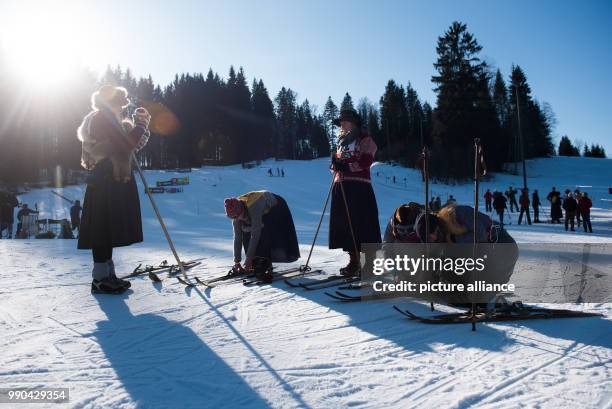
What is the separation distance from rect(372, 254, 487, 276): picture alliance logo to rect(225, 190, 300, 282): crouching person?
1.41m

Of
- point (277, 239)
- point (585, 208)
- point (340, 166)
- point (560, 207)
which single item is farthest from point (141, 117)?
point (560, 207)

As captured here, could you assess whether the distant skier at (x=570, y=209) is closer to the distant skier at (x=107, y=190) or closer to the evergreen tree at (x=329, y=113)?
the distant skier at (x=107, y=190)

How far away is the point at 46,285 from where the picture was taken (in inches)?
199

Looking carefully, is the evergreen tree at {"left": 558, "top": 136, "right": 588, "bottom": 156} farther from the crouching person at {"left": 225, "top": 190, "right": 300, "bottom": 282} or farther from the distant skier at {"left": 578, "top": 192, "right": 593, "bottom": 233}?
the crouching person at {"left": 225, "top": 190, "right": 300, "bottom": 282}

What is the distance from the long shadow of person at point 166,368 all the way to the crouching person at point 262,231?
1.79m

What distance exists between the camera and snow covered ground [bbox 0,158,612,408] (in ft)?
7.21

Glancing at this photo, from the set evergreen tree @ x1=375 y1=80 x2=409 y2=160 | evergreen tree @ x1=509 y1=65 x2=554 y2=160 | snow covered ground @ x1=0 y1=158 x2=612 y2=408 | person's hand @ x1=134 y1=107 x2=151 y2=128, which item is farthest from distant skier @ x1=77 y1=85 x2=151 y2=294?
evergreen tree @ x1=375 y1=80 x2=409 y2=160

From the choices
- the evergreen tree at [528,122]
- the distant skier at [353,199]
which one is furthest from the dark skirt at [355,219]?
the evergreen tree at [528,122]

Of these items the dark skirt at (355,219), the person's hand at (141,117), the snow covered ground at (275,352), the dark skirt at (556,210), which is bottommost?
the dark skirt at (556,210)

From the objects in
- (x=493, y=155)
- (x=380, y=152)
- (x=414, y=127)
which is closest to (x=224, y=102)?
(x=380, y=152)

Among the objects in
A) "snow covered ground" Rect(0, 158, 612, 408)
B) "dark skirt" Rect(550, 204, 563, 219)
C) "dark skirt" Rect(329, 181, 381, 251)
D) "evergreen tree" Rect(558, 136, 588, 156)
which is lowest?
"dark skirt" Rect(550, 204, 563, 219)

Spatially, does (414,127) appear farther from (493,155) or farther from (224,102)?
(224,102)

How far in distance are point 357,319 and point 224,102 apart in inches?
2261

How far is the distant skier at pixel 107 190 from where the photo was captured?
4.45 metres
